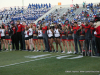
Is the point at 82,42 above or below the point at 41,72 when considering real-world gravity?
above

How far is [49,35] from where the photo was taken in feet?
45.3

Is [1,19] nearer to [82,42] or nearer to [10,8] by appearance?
[10,8]

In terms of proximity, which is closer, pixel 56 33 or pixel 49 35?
pixel 56 33

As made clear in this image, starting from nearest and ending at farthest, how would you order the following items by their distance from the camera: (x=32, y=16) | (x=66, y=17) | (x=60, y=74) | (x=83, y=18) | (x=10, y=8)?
(x=60, y=74) < (x=83, y=18) < (x=66, y=17) < (x=32, y=16) < (x=10, y=8)

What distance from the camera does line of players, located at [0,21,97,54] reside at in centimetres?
1168

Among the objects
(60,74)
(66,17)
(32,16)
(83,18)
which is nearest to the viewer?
(60,74)

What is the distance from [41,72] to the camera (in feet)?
24.1

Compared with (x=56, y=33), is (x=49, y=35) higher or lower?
lower

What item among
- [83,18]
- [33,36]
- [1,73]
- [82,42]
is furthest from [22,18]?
[1,73]

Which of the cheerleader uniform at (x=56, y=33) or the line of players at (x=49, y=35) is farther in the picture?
the cheerleader uniform at (x=56, y=33)

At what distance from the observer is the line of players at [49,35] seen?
11.7 m

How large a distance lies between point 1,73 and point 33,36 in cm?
728

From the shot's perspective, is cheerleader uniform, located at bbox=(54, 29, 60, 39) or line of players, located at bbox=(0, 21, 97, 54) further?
cheerleader uniform, located at bbox=(54, 29, 60, 39)

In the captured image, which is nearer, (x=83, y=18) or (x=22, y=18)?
(x=83, y=18)
